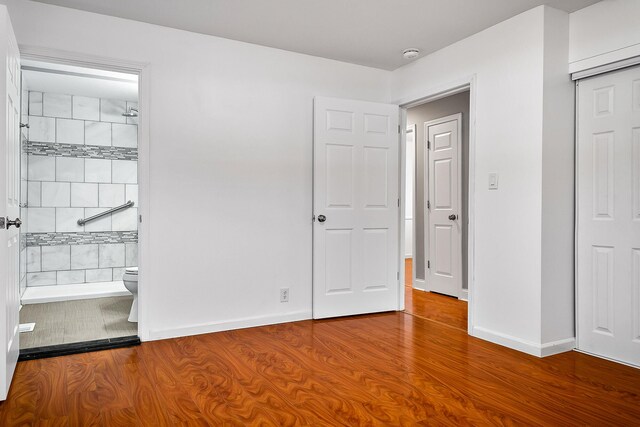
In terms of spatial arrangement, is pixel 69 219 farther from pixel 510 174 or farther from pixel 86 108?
pixel 510 174

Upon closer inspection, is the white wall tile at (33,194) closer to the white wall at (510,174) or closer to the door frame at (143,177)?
the door frame at (143,177)

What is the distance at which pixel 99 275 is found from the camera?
5.45m

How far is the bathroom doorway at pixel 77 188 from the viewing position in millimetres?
4812

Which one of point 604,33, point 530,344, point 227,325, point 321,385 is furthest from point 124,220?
point 604,33

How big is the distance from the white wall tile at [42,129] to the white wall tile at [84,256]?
51.9 inches

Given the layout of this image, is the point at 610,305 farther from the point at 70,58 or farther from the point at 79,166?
the point at 79,166

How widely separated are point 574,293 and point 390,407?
5.90 ft

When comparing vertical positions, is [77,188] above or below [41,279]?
above

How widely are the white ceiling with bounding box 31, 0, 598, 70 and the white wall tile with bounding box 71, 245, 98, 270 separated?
10.7 ft

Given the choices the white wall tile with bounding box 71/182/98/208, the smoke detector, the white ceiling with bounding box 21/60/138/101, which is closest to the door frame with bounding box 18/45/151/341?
the white ceiling with bounding box 21/60/138/101

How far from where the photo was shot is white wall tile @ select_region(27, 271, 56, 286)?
5072 mm

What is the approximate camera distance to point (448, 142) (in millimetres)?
5047

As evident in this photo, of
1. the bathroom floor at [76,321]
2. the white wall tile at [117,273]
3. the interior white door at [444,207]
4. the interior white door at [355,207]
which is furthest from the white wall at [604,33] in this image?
the white wall tile at [117,273]

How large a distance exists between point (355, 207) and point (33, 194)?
12.6 feet
